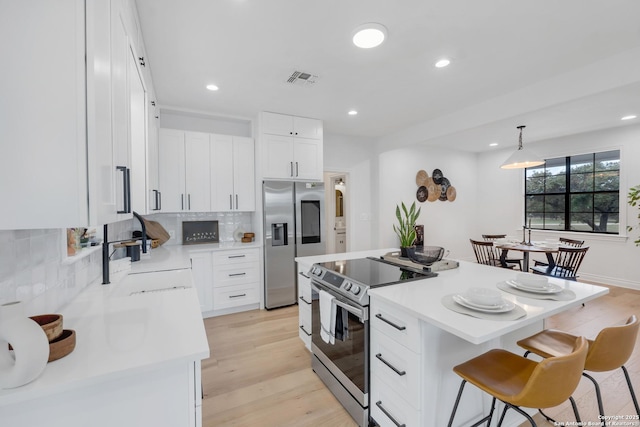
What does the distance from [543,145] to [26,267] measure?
7.15 m

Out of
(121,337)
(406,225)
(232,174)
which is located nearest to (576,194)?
(406,225)

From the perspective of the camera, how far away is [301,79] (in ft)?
9.14

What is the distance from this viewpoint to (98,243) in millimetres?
1948

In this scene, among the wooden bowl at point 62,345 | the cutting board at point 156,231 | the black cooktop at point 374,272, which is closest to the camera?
the wooden bowl at point 62,345

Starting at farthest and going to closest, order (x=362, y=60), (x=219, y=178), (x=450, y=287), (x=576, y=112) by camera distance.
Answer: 1. (x=219, y=178)
2. (x=576, y=112)
3. (x=362, y=60)
4. (x=450, y=287)

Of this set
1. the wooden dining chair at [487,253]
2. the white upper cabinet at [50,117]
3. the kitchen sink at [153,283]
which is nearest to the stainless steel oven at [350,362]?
the kitchen sink at [153,283]

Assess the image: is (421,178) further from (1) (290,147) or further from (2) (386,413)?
(2) (386,413)

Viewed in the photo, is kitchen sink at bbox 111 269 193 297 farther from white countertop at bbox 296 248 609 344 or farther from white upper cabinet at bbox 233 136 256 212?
white upper cabinet at bbox 233 136 256 212

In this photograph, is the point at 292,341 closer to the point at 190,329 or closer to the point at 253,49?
the point at 190,329

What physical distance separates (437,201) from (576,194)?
236 centimetres

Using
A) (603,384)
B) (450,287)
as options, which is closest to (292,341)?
(450,287)

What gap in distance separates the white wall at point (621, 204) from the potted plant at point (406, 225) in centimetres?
242

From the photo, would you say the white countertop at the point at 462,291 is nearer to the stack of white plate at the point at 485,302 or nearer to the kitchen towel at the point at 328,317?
the stack of white plate at the point at 485,302

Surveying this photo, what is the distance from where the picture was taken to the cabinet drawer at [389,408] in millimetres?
1402
